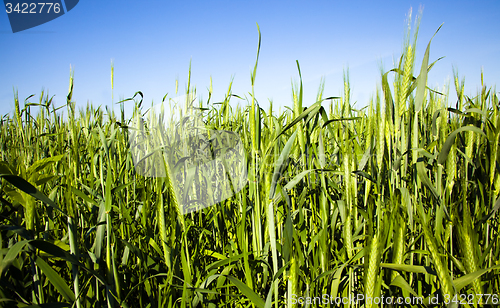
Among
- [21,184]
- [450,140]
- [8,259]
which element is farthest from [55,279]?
[450,140]

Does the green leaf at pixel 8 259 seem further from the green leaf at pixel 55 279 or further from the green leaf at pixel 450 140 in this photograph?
the green leaf at pixel 450 140

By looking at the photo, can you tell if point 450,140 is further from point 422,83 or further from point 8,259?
point 8,259

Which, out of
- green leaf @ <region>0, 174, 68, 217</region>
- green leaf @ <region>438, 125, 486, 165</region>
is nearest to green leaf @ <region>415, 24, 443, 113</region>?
green leaf @ <region>438, 125, 486, 165</region>

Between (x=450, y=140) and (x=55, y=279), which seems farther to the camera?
(x=450, y=140)

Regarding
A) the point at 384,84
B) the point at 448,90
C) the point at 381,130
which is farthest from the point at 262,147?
the point at 448,90

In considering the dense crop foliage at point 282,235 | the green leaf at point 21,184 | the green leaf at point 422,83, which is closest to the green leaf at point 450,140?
the dense crop foliage at point 282,235

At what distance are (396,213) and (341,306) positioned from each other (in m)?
0.60

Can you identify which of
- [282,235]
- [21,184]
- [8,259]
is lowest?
[282,235]

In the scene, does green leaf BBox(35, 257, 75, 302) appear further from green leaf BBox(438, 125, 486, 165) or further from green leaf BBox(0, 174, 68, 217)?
green leaf BBox(438, 125, 486, 165)

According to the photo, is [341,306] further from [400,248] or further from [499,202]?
[499,202]

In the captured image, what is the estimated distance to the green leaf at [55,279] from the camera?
0.70m

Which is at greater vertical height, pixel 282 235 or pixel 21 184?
pixel 21 184

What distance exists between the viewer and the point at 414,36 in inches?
42.6

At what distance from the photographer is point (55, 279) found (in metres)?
0.72
